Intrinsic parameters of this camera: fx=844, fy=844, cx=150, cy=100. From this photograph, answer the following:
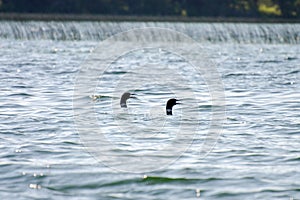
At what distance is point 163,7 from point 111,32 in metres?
45.0

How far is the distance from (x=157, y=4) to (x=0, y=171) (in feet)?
274

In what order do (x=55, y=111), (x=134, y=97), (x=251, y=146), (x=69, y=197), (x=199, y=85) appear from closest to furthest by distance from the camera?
(x=69, y=197)
(x=251, y=146)
(x=55, y=111)
(x=134, y=97)
(x=199, y=85)

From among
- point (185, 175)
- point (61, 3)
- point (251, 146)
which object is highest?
point (61, 3)

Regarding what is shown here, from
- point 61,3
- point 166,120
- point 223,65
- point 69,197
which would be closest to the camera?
point 69,197

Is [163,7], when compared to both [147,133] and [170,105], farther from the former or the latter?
[147,133]

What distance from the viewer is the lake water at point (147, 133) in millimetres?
11477

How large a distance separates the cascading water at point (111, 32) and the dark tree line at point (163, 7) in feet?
93.1

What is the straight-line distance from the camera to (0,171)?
1212 centimetres

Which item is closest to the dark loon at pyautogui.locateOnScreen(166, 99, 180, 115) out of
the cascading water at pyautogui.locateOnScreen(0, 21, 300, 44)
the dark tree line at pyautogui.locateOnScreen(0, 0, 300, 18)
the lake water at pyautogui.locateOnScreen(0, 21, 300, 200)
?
the lake water at pyautogui.locateOnScreen(0, 21, 300, 200)

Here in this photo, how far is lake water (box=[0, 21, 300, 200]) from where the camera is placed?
452 inches

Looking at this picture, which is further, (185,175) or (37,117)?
(37,117)

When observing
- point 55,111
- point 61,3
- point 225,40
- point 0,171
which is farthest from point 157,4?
point 0,171

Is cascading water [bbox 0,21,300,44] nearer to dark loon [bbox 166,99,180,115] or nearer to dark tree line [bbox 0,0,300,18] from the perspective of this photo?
dark tree line [bbox 0,0,300,18]

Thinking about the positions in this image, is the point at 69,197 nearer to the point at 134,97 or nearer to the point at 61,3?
the point at 134,97
